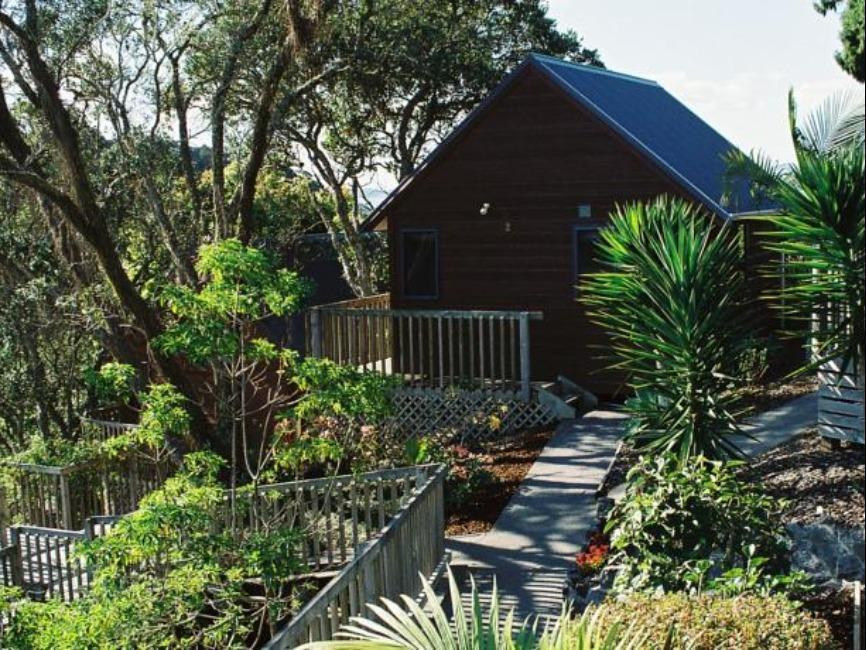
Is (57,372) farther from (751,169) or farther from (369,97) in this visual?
(751,169)

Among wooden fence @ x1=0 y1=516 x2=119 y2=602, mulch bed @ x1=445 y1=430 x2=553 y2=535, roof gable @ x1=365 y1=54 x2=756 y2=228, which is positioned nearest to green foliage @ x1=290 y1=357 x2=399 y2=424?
wooden fence @ x1=0 y1=516 x2=119 y2=602

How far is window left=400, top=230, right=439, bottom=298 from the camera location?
16.9 m

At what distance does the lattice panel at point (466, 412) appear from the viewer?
14719 millimetres

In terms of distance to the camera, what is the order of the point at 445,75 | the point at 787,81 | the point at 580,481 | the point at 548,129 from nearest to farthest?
the point at 787,81 → the point at 580,481 → the point at 548,129 → the point at 445,75

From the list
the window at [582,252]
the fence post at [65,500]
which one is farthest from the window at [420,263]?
the fence post at [65,500]

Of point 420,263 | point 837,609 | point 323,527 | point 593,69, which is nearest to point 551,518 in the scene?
point 323,527

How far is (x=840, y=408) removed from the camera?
955 centimetres

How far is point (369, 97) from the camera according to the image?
27.4 metres

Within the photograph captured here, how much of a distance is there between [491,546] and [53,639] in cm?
504

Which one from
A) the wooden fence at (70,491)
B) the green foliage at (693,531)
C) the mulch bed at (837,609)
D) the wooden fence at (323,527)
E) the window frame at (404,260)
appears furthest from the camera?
the window frame at (404,260)

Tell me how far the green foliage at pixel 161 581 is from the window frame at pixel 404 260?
9219 mm

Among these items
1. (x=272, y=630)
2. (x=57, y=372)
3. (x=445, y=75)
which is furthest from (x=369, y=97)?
(x=272, y=630)

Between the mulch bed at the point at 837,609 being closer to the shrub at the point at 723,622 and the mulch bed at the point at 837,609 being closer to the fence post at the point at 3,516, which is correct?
the shrub at the point at 723,622

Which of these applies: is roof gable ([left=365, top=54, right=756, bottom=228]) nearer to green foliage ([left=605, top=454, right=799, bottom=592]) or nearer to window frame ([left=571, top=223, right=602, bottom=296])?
window frame ([left=571, top=223, right=602, bottom=296])
